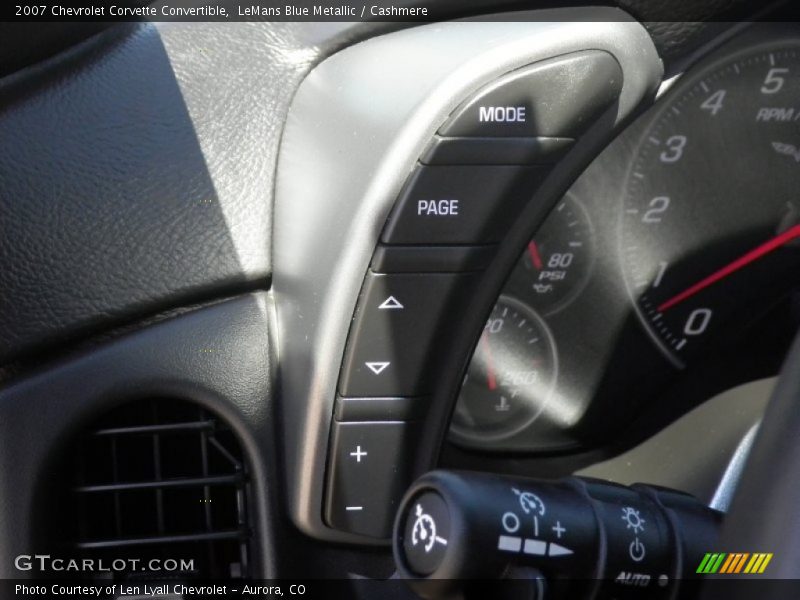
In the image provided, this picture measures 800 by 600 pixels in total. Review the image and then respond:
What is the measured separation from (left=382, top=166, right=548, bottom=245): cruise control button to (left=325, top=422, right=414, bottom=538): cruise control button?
25 cm

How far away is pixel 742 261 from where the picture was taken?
6.86ft

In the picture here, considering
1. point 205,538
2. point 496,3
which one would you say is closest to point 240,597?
point 205,538

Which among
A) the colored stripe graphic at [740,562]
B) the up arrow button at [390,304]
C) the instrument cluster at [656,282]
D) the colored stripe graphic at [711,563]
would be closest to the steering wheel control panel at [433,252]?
the up arrow button at [390,304]

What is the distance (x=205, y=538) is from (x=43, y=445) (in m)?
0.24

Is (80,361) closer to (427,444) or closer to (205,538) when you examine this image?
(205,538)

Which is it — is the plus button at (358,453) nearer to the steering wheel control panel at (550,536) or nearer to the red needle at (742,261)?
the steering wheel control panel at (550,536)

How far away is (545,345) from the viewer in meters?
2.08

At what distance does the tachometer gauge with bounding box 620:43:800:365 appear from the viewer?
203 centimetres

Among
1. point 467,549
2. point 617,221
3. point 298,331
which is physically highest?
point 617,221

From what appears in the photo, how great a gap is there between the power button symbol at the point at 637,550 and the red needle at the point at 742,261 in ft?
3.28

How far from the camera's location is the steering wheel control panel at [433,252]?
1540mm

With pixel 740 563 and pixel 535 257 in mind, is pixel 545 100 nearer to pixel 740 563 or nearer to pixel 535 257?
pixel 535 257

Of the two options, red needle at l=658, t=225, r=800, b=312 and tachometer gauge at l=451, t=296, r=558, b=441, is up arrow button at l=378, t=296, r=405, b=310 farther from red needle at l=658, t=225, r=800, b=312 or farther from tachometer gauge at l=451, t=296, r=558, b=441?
red needle at l=658, t=225, r=800, b=312

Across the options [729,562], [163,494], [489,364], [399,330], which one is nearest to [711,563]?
[729,562]
